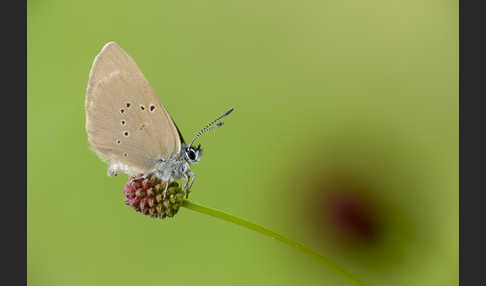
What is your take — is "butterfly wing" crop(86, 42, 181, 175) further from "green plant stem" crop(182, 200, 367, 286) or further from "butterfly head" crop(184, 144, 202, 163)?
"green plant stem" crop(182, 200, 367, 286)

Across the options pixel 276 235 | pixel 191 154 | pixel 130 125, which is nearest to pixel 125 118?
pixel 130 125

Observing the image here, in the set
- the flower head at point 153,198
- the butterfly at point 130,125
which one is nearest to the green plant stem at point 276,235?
the flower head at point 153,198

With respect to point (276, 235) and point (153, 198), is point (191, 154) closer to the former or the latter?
point (153, 198)

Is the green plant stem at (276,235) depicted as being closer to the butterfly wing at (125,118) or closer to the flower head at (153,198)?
the flower head at (153,198)

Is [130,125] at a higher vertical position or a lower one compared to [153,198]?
higher

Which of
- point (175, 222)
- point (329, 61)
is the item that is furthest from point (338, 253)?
point (329, 61)
